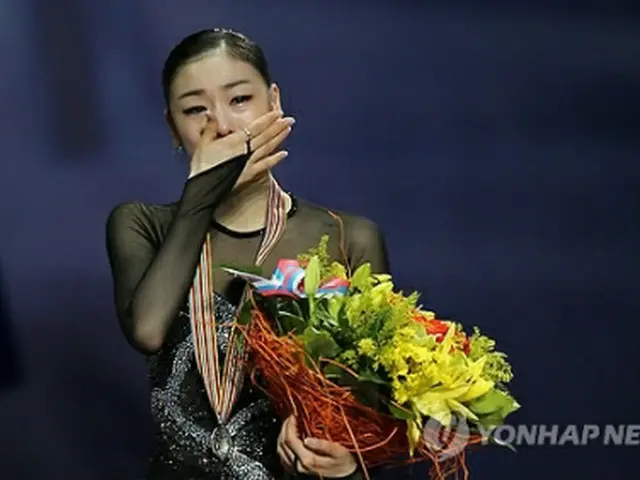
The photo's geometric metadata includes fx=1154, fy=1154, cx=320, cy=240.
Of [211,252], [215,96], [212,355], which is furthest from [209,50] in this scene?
[212,355]

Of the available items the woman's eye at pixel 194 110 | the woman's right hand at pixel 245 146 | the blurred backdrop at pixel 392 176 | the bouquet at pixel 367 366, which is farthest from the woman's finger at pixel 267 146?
the blurred backdrop at pixel 392 176

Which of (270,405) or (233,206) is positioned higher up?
(233,206)

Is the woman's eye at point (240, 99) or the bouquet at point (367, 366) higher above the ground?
the woman's eye at point (240, 99)

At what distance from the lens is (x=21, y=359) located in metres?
2.22

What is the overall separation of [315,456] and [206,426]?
0.76 feet

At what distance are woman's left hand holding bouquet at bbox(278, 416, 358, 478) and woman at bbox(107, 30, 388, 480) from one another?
0.02m

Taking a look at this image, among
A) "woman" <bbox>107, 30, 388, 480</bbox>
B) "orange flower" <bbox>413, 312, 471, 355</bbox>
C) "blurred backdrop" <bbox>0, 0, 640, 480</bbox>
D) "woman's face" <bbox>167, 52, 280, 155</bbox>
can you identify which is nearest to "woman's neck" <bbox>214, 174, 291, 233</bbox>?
"woman" <bbox>107, 30, 388, 480</bbox>

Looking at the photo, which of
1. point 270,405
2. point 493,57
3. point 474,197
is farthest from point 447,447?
point 493,57

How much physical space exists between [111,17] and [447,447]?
3.70ft

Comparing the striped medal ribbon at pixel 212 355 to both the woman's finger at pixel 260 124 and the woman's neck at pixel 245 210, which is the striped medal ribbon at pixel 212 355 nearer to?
the woman's neck at pixel 245 210

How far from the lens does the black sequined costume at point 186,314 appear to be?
5.46 ft

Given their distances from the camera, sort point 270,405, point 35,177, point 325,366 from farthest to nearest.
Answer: point 35,177 < point 270,405 < point 325,366

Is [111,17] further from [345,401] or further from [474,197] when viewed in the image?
[345,401]

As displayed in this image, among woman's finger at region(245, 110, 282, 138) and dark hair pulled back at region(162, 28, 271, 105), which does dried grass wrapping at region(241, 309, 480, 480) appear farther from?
dark hair pulled back at region(162, 28, 271, 105)
